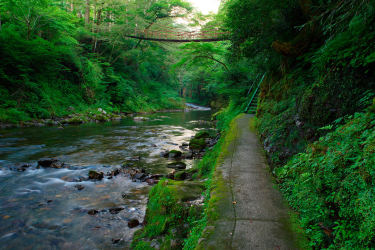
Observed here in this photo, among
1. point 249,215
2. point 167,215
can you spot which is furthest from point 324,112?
point 167,215

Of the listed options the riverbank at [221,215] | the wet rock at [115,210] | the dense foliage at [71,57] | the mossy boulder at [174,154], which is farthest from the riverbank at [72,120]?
the riverbank at [221,215]

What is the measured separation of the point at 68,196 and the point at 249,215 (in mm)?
3875

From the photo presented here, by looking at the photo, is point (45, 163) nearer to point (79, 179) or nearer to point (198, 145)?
point (79, 179)

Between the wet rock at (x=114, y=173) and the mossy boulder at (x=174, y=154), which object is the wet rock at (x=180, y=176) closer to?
the wet rock at (x=114, y=173)

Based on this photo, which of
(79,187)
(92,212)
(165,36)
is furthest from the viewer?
(165,36)

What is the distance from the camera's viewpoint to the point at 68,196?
4477 mm

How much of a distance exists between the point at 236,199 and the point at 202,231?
75cm

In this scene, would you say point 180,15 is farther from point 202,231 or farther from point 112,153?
point 202,231

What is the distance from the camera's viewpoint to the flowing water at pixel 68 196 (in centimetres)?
320

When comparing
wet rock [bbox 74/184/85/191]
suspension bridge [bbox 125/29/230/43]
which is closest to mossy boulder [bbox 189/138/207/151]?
wet rock [bbox 74/184/85/191]

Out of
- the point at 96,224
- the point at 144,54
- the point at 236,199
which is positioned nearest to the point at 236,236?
the point at 236,199

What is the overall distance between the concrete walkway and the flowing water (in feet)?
5.23

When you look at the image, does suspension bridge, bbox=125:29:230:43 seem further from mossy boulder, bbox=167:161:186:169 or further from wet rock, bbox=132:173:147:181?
wet rock, bbox=132:173:147:181

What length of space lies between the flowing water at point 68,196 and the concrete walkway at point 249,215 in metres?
1.59
